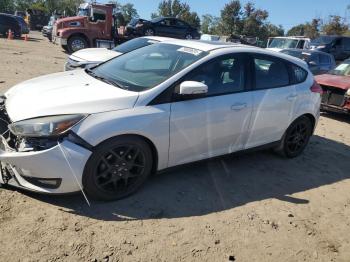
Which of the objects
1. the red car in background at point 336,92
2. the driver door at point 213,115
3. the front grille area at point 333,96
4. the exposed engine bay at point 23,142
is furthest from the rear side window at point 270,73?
the front grille area at point 333,96

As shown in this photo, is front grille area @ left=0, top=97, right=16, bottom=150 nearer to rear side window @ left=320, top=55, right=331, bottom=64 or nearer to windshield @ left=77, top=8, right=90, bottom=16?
rear side window @ left=320, top=55, right=331, bottom=64

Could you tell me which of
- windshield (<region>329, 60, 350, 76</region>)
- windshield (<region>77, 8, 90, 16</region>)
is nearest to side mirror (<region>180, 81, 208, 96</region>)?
windshield (<region>329, 60, 350, 76</region>)

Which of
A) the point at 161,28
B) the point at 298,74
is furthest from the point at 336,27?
the point at 298,74

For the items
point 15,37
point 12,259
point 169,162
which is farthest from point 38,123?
point 15,37

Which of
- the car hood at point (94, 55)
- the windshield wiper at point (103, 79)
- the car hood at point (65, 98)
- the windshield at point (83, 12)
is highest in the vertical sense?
the windshield wiper at point (103, 79)

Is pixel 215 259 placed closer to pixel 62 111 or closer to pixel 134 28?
pixel 62 111

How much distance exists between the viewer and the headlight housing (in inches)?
143

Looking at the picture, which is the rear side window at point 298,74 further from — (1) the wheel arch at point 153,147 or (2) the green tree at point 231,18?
(2) the green tree at point 231,18

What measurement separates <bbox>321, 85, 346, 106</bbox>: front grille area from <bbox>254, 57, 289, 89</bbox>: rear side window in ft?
14.1

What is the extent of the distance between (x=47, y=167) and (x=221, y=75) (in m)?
2.30

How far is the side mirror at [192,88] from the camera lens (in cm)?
420

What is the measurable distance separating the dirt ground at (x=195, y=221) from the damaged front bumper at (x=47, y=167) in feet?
0.76

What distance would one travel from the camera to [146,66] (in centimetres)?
489

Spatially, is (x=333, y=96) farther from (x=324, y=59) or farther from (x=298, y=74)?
(x=324, y=59)
